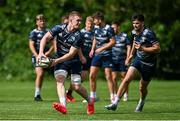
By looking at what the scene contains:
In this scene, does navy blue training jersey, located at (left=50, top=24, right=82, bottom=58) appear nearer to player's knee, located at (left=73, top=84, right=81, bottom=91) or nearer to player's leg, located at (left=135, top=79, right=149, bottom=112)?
player's knee, located at (left=73, top=84, right=81, bottom=91)

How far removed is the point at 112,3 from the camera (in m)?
40.7

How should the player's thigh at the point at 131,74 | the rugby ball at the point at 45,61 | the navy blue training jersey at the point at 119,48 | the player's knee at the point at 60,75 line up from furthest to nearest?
1. the navy blue training jersey at the point at 119,48
2. the player's thigh at the point at 131,74
3. the player's knee at the point at 60,75
4. the rugby ball at the point at 45,61

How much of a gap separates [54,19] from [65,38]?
76.1ft

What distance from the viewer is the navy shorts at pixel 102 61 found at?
70.6 feet

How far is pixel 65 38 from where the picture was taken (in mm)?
16906

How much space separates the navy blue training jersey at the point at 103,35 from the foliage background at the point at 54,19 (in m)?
18.1

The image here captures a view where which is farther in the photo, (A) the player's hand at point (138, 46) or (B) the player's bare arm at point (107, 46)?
(B) the player's bare arm at point (107, 46)

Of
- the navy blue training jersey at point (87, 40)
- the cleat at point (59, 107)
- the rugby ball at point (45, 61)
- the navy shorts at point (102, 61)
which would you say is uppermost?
the navy blue training jersey at point (87, 40)

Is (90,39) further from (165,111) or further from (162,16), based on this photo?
(162,16)

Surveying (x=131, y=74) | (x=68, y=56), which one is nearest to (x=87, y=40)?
(x=131, y=74)

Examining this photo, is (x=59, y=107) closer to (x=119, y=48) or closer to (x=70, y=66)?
(x=70, y=66)

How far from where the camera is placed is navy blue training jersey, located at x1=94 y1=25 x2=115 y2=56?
2150 cm

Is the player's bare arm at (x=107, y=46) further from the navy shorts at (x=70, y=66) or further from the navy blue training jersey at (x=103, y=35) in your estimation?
the navy shorts at (x=70, y=66)

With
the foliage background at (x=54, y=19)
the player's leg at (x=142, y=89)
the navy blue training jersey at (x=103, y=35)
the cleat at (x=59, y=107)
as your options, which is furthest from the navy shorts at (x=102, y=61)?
the foliage background at (x=54, y=19)
